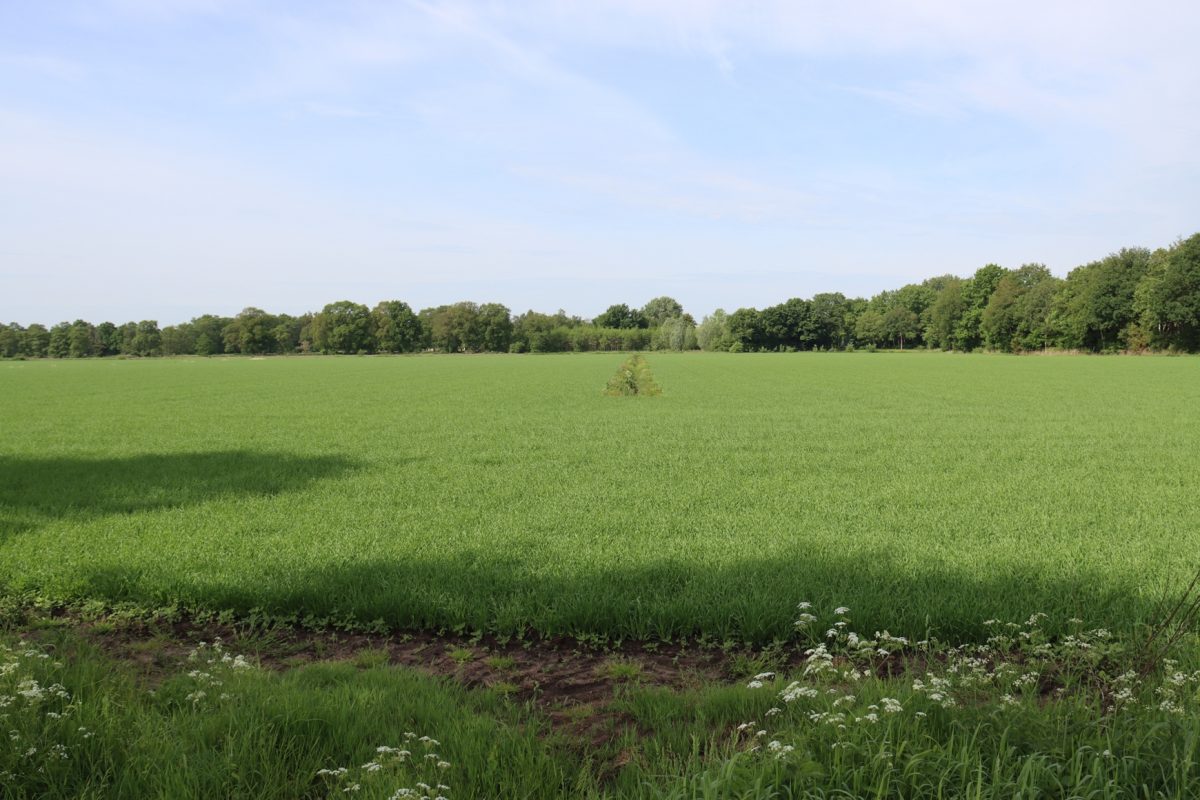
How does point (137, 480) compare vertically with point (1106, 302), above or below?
below

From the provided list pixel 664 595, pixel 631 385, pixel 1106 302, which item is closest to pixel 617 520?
pixel 664 595

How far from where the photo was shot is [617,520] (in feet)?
32.9

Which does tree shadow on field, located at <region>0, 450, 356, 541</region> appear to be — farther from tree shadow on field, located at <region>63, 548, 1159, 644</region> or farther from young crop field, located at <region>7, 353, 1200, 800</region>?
tree shadow on field, located at <region>63, 548, 1159, 644</region>

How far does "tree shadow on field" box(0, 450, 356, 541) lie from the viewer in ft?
36.2

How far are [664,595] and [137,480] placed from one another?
38.1ft

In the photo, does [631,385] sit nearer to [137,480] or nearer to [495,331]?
[137,480]

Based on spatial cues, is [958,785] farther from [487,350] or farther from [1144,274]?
[487,350]

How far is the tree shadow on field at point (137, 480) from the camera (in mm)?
11023

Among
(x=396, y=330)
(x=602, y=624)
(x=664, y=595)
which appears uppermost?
(x=396, y=330)

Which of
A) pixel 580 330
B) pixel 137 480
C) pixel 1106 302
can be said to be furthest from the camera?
pixel 580 330

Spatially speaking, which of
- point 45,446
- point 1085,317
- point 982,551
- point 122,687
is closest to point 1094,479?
point 982,551

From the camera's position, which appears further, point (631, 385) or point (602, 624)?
point (631, 385)

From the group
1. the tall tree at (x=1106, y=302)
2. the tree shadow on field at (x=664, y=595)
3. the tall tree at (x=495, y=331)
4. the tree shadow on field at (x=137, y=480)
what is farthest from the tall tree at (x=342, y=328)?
the tree shadow on field at (x=664, y=595)

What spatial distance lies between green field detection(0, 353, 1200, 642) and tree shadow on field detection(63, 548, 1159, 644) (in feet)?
0.09
